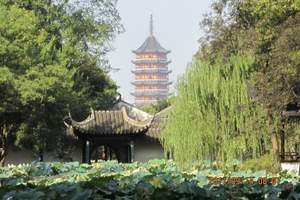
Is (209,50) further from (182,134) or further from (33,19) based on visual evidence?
(33,19)

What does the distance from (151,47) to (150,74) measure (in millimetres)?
11432

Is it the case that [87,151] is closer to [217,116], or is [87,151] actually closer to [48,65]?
[48,65]

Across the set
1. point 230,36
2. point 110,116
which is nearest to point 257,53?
point 230,36

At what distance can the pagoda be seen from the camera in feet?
366

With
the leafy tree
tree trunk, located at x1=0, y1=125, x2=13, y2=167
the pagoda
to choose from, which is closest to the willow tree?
the leafy tree

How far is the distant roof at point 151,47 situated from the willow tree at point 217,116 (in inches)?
3966

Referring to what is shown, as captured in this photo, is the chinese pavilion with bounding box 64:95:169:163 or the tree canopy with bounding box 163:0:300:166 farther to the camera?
the chinese pavilion with bounding box 64:95:169:163

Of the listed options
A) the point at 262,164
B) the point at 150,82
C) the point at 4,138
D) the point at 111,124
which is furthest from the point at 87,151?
the point at 150,82

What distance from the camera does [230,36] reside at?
22.3 m

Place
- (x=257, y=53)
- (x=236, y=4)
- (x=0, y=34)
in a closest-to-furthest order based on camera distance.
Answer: (x=257, y=53) → (x=236, y=4) → (x=0, y=34)

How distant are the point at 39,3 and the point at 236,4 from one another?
1448 cm

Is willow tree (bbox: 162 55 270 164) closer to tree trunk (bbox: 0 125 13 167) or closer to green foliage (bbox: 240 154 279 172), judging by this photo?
green foliage (bbox: 240 154 279 172)

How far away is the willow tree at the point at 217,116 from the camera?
18922mm

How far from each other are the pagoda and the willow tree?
87222 millimetres
